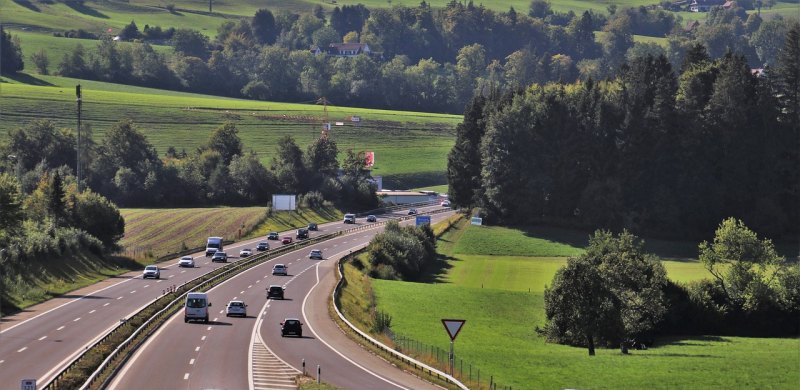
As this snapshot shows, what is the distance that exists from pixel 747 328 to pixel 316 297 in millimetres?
32453

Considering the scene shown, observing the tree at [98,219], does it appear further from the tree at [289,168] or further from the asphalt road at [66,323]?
the tree at [289,168]

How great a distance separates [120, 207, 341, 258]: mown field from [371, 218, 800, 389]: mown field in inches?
1129

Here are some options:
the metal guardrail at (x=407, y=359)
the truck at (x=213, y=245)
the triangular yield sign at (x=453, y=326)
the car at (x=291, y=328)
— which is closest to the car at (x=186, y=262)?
the truck at (x=213, y=245)

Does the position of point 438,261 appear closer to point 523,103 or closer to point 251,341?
point 523,103

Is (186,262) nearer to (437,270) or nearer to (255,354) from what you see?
(437,270)

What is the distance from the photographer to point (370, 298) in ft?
301

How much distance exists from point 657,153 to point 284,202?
49.9m

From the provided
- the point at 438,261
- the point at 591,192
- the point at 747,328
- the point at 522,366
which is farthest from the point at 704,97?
the point at 522,366

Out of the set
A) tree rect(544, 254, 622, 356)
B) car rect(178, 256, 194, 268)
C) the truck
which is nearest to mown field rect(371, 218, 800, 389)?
tree rect(544, 254, 622, 356)

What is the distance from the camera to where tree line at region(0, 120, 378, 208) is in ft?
577

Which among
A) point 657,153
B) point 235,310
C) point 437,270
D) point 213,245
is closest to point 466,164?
point 657,153

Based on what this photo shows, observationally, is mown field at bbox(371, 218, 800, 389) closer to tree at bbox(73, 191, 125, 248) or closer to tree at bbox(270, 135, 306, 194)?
tree at bbox(73, 191, 125, 248)

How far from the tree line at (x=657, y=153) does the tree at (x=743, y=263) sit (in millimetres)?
51696

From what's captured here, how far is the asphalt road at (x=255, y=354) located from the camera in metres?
50.2
